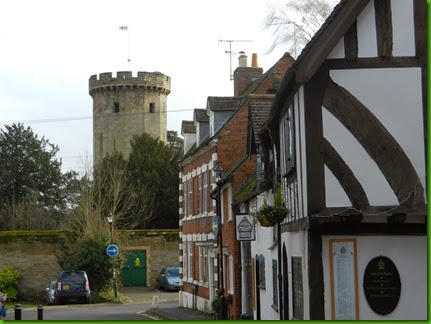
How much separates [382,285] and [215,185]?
17.0 metres

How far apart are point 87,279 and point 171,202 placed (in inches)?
898

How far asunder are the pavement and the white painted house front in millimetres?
14435

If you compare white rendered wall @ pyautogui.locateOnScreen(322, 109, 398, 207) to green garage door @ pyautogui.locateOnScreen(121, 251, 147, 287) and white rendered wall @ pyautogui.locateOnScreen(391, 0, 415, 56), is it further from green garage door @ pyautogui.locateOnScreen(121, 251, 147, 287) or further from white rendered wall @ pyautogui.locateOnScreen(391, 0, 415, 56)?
green garage door @ pyautogui.locateOnScreen(121, 251, 147, 287)

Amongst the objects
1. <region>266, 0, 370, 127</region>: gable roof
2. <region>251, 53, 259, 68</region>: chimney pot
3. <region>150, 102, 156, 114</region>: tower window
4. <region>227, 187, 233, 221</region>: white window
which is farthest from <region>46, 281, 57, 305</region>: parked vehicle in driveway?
<region>150, 102, 156, 114</region>: tower window

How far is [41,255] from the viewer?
1889 inches

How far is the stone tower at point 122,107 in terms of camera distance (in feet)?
252

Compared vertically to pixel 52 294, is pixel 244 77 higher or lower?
higher

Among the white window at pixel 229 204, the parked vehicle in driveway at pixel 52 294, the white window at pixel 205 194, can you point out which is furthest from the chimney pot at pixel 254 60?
the parked vehicle in driveway at pixel 52 294

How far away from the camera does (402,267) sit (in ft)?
46.0

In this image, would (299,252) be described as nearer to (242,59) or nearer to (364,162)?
(364,162)

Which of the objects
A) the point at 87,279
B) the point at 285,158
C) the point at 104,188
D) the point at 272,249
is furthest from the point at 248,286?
the point at 104,188

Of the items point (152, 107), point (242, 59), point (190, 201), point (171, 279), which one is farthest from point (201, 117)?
point (152, 107)

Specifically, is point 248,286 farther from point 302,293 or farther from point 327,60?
point 327,60

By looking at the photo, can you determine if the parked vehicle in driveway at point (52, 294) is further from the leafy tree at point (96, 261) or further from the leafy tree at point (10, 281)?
the leafy tree at point (10, 281)
